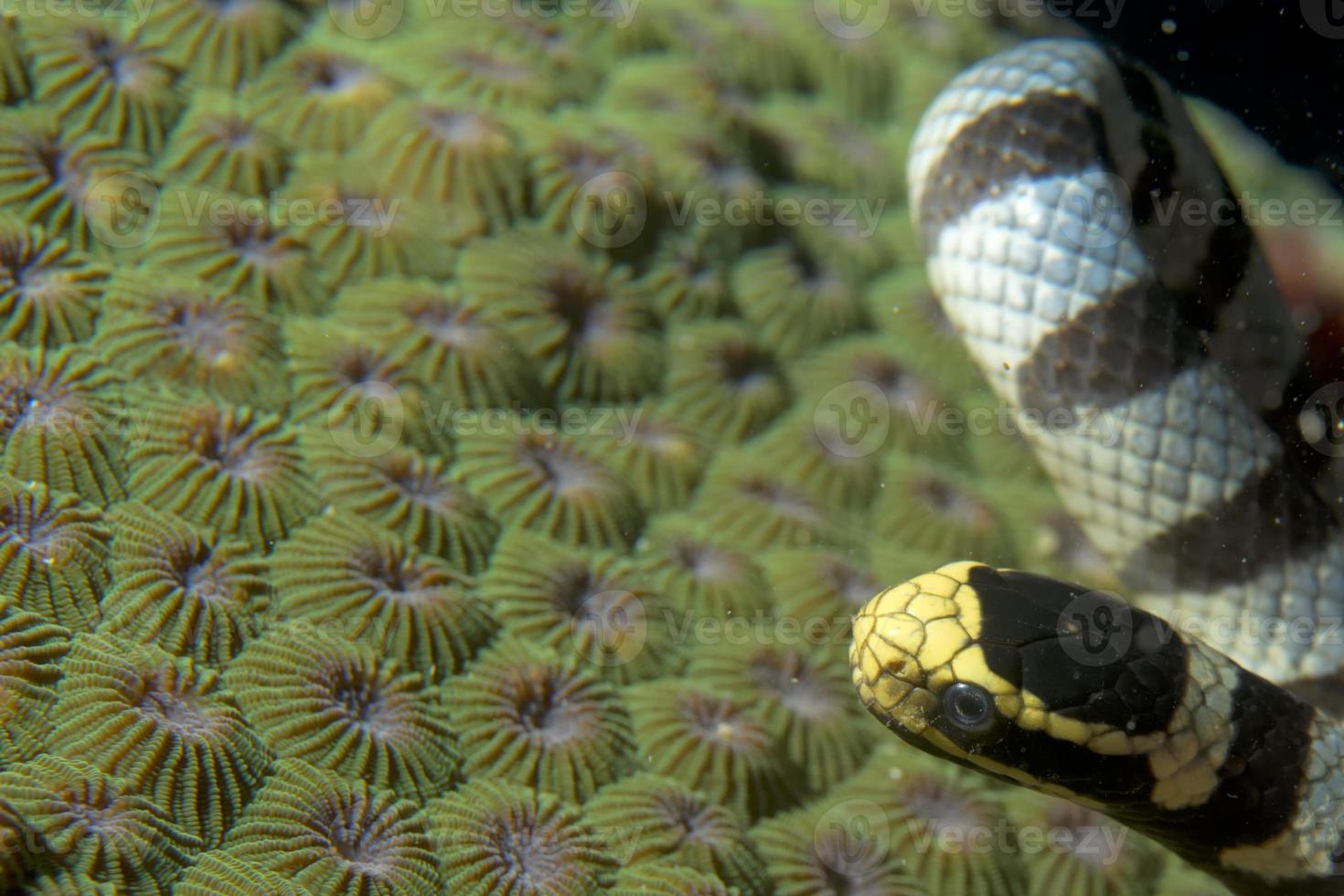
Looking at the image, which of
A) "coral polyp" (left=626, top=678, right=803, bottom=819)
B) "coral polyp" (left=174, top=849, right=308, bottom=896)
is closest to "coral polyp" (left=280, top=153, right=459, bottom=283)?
"coral polyp" (left=626, top=678, right=803, bottom=819)

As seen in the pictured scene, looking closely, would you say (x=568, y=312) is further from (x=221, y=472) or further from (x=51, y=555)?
(x=51, y=555)

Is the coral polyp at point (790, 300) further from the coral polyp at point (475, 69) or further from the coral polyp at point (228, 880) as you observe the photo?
the coral polyp at point (228, 880)

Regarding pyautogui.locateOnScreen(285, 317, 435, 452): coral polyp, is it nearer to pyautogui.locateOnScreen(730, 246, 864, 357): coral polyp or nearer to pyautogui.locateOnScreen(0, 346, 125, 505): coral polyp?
pyautogui.locateOnScreen(0, 346, 125, 505): coral polyp

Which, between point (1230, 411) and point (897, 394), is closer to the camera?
point (1230, 411)

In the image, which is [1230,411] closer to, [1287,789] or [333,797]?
[1287,789]

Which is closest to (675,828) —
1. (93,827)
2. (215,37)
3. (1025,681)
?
(1025,681)

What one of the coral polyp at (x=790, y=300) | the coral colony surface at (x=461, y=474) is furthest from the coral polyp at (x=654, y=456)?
the coral polyp at (x=790, y=300)

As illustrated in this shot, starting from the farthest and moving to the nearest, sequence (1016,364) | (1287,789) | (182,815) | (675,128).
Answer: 1. (675,128)
2. (1016,364)
3. (1287,789)
4. (182,815)

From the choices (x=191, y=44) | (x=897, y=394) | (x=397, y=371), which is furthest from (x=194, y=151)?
(x=897, y=394)
